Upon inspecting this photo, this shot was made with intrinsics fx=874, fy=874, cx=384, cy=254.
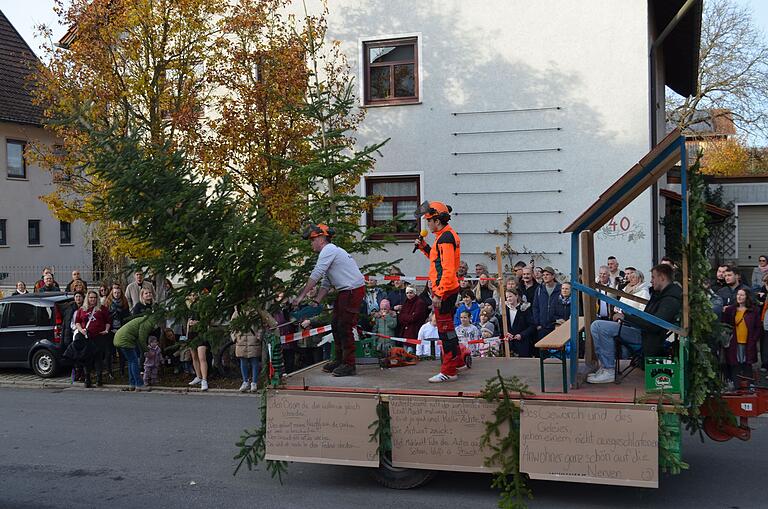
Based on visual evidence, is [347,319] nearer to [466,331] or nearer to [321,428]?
[321,428]

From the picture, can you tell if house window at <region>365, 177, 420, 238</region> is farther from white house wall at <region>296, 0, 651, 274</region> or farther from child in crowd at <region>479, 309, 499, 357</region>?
child in crowd at <region>479, 309, 499, 357</region>

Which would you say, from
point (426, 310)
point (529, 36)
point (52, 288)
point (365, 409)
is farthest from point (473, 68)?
point (365, 409)

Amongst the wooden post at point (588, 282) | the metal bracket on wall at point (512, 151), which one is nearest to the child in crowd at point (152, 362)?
the wooden post at point (588, 282)

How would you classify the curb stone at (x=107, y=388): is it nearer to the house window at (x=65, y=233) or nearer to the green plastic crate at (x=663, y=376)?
the green plastic crate at (x=663, y=376)

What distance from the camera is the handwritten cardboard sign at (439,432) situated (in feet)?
24.3

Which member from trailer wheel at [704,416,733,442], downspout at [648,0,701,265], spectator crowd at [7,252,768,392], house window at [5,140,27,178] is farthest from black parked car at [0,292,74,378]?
house window at [5,140,27,178]

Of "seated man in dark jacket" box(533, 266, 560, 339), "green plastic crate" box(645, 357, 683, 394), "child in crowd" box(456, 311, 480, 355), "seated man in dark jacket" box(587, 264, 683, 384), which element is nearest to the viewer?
"green plastic crate" box(645, 357, 683, 394)

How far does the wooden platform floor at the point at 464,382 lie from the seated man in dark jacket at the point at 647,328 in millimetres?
202

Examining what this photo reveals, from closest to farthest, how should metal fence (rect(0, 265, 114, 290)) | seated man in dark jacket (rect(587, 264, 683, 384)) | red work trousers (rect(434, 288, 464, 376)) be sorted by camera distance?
seated man in dark jacket (rect(587, 264, 683, 384)) → red work trousers (rect(434, 288, 464, 376)) → metal fence (rect(0, 265, 114, 290))

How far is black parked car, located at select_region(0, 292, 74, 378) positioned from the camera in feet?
53.2

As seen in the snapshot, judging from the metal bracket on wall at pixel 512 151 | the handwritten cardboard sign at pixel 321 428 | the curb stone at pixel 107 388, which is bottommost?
the curb stone at pixel 107 388

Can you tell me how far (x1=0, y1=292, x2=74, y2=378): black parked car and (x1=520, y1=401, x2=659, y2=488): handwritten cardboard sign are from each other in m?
11.4

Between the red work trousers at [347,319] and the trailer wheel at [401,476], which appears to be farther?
the red work trousers at [347,319]

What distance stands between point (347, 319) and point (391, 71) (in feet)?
43.2
